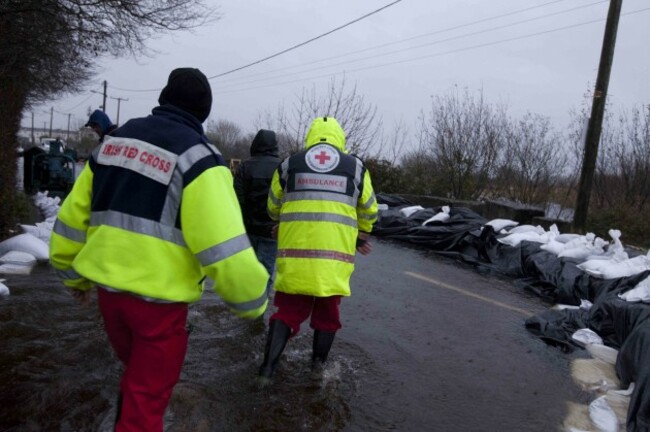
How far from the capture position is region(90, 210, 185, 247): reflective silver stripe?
2170 mm

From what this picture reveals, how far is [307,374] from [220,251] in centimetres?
216

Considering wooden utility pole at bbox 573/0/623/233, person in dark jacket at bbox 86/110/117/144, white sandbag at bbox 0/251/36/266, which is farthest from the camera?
wooden utility pole at bbox 573/0/623/233

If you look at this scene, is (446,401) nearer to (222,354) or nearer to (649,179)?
(222,354)

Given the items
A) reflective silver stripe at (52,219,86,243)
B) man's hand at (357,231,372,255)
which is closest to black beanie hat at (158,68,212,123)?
reflective silver stripe at (52,219,86,243)

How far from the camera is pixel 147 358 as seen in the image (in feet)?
7.14

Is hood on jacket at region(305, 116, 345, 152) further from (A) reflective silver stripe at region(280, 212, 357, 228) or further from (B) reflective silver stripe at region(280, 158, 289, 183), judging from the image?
(A) reflective silver stripe at region(280, 212, 357, 228)

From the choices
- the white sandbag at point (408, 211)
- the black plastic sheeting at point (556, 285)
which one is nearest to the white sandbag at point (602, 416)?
the black plastic sheeting at point (556, 285)

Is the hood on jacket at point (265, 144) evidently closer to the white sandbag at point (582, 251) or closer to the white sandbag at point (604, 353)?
the white sandbag at point (604, 353)

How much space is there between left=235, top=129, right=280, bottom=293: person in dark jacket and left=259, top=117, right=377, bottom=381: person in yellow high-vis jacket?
1081 millimetres

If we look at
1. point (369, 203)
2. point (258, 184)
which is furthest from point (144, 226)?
point (258, 184)

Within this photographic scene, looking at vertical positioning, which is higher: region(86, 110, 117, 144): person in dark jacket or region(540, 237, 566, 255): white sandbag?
region(86, 110, 117, 144): person in dark jacket

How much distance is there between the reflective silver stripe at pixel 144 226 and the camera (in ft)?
7.12

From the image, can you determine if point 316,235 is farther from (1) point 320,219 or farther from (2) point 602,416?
(2) point 602,416

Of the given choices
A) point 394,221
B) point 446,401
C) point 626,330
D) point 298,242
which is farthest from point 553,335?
point 394,221
